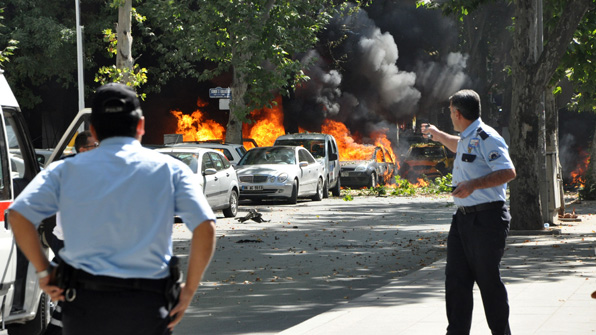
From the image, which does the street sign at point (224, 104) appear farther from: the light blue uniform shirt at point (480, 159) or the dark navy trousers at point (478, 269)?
the dark navy trousers at point (478, 269)

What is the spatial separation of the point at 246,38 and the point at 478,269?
23.6m

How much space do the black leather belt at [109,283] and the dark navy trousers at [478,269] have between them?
326 centimetres

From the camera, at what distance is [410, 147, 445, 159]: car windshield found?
36188 millimetres

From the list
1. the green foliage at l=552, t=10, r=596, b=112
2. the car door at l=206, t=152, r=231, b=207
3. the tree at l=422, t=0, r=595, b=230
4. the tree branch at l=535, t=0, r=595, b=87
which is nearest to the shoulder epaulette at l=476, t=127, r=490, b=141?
the tree at l=422, t=0, r=595, b=230

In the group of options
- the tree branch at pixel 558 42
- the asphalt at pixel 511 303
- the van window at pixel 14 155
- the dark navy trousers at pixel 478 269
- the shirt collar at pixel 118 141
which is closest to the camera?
the shirt collar at pixel 118 141

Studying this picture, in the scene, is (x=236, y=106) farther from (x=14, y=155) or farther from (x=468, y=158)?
(x=468, y=158)

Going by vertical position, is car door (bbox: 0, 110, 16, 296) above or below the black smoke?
below

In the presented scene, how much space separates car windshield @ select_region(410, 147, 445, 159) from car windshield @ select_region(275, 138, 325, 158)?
23.0 ft

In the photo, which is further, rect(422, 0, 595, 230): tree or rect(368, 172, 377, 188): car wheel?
rect(368, 172, 377, 188): car wheel

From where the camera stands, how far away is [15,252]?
6.75 m

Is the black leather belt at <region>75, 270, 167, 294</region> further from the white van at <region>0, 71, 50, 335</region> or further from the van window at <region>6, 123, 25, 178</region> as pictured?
the van window at <region>6, 123, 25, 178</region>

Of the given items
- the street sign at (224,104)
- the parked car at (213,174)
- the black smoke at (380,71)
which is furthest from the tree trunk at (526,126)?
the black smoke at (380,71)

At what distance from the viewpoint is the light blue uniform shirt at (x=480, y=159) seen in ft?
21.1

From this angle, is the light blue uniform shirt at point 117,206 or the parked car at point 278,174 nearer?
the light blue uniform shirt at point 117,206
